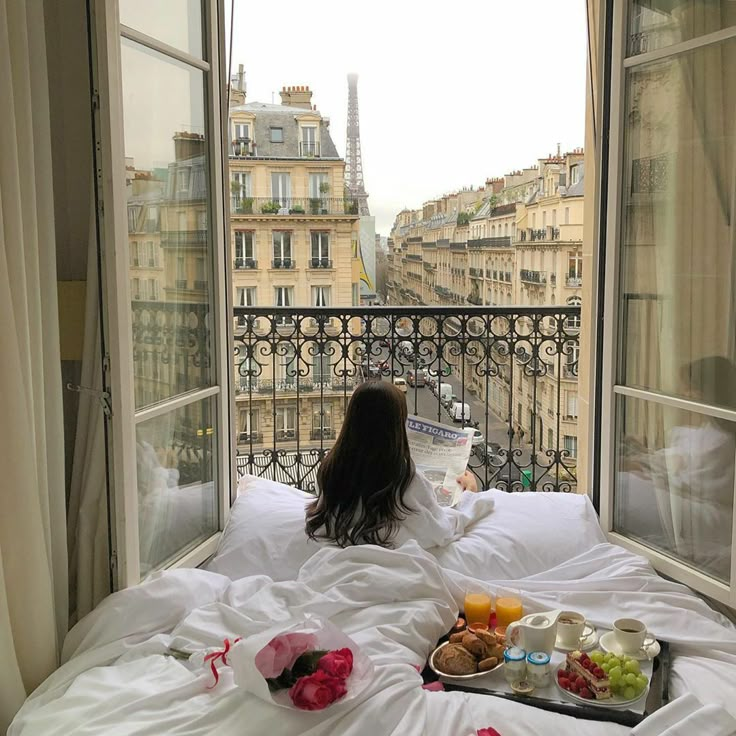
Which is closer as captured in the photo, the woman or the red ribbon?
the red ribbon

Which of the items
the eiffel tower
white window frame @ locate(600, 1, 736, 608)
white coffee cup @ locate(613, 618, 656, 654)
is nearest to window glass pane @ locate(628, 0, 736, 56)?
white window frame @ locate(600, 1, 736, 608)

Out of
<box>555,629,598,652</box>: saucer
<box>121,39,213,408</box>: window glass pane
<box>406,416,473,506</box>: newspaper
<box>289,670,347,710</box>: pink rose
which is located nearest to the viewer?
<box>289,670,347,710</box>: pink rose

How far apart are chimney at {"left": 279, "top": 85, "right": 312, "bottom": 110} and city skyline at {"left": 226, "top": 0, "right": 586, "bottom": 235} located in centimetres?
7

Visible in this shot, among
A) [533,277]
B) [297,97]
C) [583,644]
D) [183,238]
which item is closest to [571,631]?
[583,644]

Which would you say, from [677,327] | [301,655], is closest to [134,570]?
[301,655]

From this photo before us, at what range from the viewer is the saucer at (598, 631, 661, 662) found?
1.90 meters

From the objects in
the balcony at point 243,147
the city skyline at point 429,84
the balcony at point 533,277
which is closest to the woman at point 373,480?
the balcony at point 533,277

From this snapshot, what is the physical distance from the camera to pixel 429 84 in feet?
18.4

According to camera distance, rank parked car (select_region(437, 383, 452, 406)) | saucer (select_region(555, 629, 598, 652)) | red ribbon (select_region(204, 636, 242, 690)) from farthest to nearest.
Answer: parked car (select_region(437, 383, 452, 406)) → saucer (select_region(555, 629, 598, 652)) → red ribbon (select_region(204, 636, 242, 690))

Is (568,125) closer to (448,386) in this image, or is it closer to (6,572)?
(448,386)

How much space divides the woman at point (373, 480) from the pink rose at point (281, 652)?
654 millimetres

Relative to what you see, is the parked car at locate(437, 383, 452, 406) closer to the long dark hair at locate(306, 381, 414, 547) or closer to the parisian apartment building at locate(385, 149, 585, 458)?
the parisian apartment building at locate(385, 149, 585, 458)

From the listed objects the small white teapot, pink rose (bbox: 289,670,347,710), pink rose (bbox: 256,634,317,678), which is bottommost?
the small white teapot

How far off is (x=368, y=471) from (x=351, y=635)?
563 millimetres
